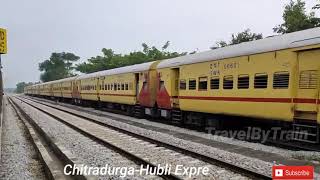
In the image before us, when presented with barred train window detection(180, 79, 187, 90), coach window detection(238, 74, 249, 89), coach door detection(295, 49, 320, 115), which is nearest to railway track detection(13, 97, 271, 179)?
coach door detection(295, 49, 320, 115)

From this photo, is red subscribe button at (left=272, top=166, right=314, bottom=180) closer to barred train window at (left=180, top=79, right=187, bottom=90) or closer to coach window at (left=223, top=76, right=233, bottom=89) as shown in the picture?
coach window at (left=223, top=76, right=233, bottom=89)

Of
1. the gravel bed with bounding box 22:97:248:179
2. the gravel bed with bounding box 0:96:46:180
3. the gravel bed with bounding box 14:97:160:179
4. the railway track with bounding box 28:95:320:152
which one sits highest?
the railway track with bounding box 28:95:320:152

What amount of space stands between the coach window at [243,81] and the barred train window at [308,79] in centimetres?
250

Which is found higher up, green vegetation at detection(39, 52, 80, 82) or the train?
green vegetation at detection(39, 52, 80, 82)

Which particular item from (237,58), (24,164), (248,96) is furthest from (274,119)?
(24,164)

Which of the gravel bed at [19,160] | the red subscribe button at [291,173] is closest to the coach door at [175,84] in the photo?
the gravel bed at [19,160]

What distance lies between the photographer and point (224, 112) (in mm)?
14883

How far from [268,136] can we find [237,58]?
9.24 ft

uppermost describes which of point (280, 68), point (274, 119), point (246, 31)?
point (246, 31)

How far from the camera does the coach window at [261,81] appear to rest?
41.4 feet

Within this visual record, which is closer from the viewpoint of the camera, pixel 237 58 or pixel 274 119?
pixel 274 119

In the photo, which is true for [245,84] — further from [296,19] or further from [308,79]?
[296,19]

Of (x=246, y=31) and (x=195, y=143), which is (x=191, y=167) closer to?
(x=195, y=143)

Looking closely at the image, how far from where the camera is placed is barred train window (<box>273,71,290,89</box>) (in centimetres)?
1166
